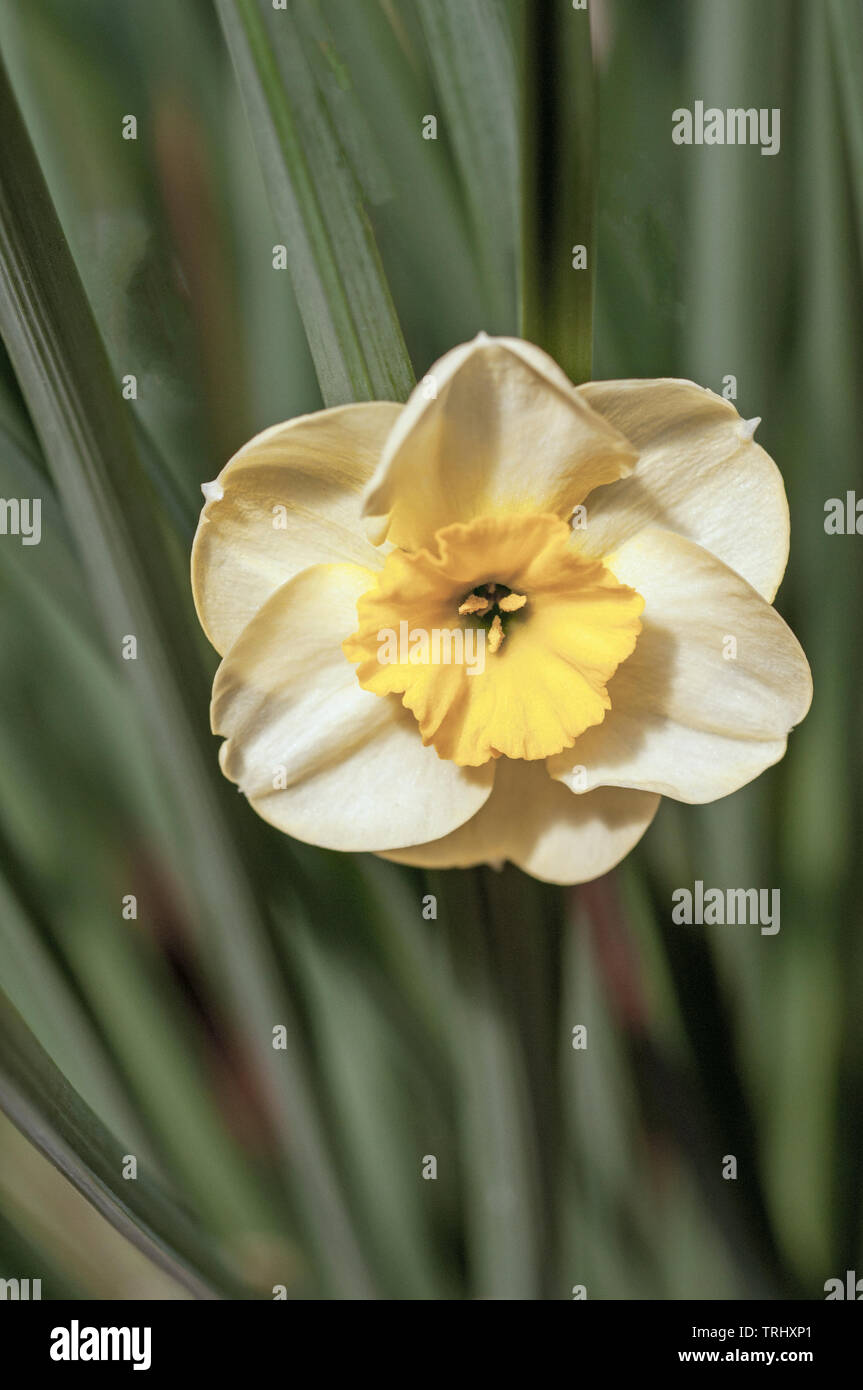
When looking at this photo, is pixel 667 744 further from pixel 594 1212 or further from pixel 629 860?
pixel 594 1212

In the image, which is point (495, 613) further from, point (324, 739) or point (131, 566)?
point (131, 566)

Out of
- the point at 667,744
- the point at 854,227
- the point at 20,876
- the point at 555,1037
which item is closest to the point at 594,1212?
the point at 555,1037

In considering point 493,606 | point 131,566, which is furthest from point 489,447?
point 131,566

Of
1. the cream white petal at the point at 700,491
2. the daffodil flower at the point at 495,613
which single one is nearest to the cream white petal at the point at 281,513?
the daffodil flower at the point at 495,613

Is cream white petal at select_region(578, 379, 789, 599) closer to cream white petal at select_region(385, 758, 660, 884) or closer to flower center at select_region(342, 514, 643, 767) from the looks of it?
flower center at select_region(342, 514, 643, 767)
